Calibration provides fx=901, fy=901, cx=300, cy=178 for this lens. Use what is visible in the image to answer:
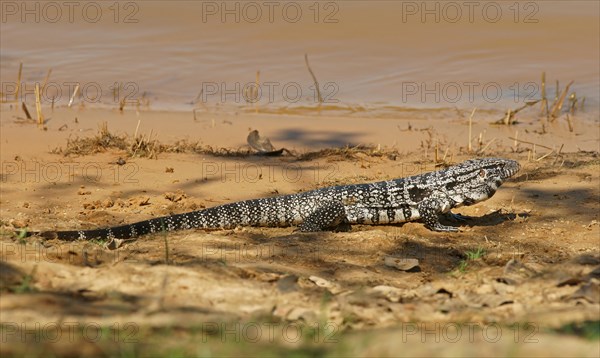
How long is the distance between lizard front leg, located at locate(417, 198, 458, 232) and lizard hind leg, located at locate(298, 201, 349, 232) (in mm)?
758

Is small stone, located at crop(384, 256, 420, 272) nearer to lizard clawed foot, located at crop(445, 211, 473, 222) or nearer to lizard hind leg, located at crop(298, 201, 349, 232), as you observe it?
lizard hind leg, located at crop(298, 201, 349, 232)

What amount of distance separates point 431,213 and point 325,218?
104 centimetres

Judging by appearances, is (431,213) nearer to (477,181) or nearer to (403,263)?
(477,181)

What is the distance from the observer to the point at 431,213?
8727mm

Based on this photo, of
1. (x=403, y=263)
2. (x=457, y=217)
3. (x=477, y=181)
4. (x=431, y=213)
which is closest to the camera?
(x=403, y=263)

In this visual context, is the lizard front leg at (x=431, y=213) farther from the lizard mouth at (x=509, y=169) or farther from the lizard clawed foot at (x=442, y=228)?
the lizard mouth at (x=509, y=169)

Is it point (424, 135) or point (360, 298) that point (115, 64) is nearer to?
point (424, 135)

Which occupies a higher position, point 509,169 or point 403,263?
point 509,169

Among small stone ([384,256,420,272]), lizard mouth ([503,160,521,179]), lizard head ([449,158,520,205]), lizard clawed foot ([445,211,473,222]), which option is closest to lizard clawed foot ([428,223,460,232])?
lizard head ([449,158,520,205])

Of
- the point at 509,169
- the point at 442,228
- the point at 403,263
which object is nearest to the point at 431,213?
the point at 442,228

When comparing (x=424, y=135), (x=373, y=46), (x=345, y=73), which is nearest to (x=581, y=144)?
(x=424, y=135)

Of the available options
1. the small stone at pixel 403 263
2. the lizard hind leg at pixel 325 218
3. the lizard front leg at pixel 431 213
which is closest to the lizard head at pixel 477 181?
the lizard front leg at pixel 431 213

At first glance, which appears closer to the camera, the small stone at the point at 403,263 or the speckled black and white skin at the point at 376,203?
the small stone at the point at 403,263

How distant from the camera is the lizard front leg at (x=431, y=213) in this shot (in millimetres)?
8711
